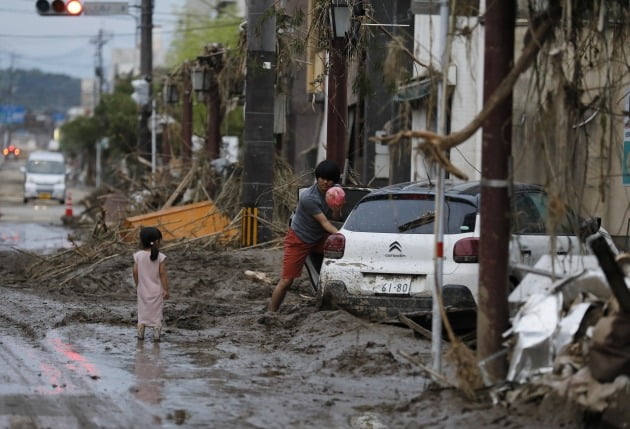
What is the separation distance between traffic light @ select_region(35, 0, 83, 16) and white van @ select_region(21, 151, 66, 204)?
2933cm

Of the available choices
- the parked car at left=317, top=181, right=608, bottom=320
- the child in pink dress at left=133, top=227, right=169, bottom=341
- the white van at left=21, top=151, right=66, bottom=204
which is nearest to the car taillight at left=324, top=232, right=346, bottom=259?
the parked car at left=317, top=181, right=608, bottom=320

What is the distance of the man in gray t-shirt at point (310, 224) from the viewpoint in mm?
12711

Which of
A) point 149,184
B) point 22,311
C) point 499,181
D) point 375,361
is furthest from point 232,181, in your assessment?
point 499,181

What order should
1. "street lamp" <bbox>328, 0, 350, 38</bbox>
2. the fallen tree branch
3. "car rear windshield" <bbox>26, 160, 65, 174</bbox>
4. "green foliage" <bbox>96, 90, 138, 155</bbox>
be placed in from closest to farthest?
the fallen tree branch
"street lamp" <bbox>328, 0, 350, 38</bbox>
"car rear windshield" <bbox>26, 160, 65, 174</bbox>
"green foliage" <bbox>96, 90, 138, 155</bbox>

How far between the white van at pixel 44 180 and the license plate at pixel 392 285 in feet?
144

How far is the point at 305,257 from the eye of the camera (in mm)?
13062

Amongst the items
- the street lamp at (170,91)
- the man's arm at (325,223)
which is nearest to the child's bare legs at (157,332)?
the man's arm at (325,223)

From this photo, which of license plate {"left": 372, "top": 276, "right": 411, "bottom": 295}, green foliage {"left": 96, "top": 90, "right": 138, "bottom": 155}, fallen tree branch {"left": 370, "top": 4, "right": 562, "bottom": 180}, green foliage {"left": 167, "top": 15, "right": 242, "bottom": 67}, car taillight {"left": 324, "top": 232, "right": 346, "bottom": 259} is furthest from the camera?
green foliage {"left": 96, "top": 90, "right": 138, "bottom": 155}

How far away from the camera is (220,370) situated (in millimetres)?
10117

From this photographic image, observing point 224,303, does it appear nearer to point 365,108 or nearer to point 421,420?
point 421,420

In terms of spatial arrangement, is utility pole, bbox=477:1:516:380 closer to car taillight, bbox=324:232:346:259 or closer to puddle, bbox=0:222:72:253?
car taillight, bbox=324:232:346:259

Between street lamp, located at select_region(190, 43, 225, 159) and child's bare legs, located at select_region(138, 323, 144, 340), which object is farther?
street lamp, located at select_region(190, 43, 225, 159)

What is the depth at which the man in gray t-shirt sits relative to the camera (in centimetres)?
1271

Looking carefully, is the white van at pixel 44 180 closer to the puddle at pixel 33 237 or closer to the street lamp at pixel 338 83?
the puddle at pixel 33 237
